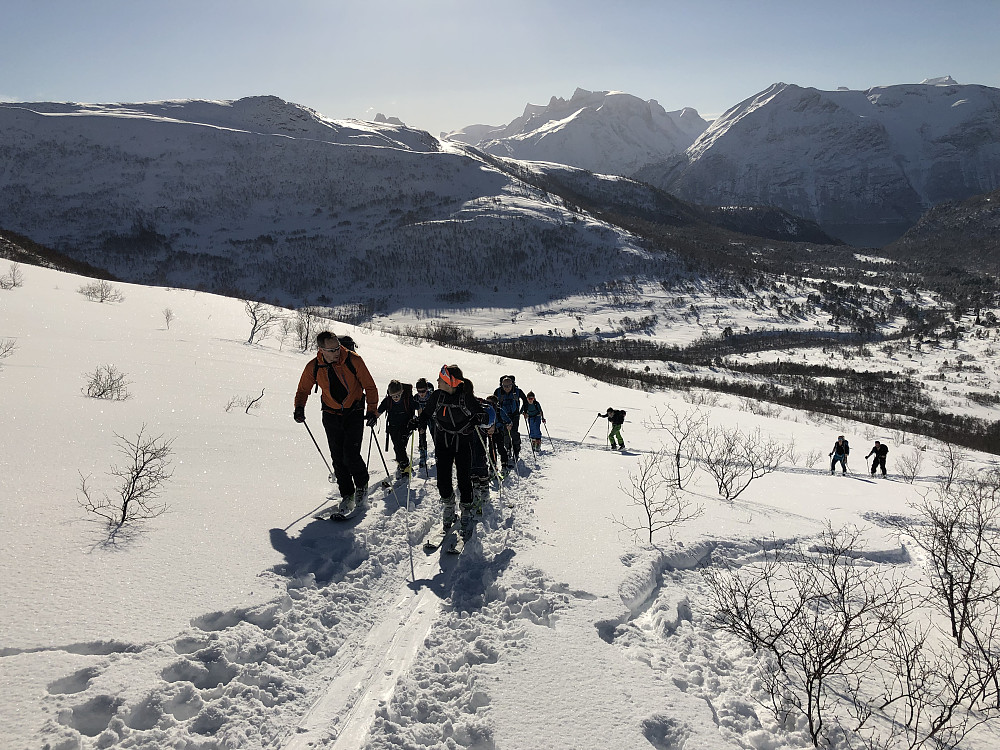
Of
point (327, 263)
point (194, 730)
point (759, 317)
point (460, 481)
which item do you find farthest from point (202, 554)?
point (327, 263)

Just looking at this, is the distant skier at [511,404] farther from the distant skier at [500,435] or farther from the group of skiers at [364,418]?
the group of skiers at [364,418]

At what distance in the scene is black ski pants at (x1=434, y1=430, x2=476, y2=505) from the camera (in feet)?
19.6

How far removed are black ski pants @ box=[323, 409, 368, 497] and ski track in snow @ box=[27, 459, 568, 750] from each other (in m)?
0.97

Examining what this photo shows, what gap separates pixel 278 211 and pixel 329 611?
536 feet

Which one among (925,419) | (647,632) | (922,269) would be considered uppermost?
(922,269)

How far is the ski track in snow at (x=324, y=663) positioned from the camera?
2836 millimetres

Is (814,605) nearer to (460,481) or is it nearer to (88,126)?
(460,481)

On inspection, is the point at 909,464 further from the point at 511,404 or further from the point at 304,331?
the point at 304,331

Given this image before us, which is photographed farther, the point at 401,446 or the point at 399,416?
the point at 399,416

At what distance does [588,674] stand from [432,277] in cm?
11033

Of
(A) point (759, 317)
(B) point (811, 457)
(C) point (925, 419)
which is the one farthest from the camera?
(A) point (759, 317)

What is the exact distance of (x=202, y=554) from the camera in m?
4.25

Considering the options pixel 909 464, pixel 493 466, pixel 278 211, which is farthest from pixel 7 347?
pixel 278 211

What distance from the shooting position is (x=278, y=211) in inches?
5684
